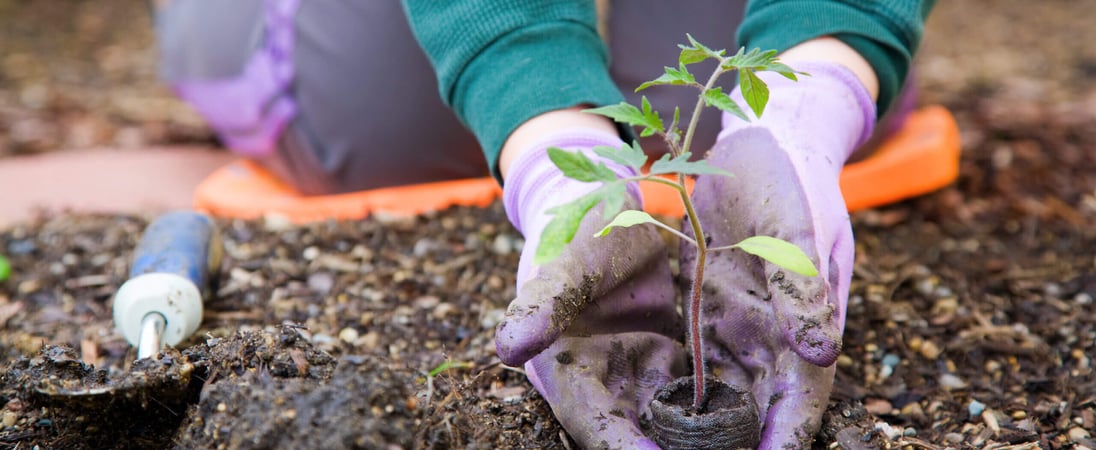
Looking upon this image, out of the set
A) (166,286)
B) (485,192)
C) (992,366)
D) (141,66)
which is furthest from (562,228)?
(141,66)

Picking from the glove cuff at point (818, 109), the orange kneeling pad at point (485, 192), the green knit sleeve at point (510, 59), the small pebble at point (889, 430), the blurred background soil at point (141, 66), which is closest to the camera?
the small pebble at point (889, 430)

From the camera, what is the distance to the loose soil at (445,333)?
0.89 meters

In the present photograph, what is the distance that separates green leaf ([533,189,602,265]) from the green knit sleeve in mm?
494

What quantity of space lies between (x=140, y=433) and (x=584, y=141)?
59cm

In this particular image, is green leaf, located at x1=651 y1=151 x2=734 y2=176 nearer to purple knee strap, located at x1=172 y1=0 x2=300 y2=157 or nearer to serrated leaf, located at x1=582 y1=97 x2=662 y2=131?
serrated leaf, located at x1=582 y1=97 x2=662 y2=131

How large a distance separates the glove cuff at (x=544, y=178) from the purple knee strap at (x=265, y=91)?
951mm

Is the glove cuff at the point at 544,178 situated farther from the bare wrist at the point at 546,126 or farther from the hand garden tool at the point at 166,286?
the hand garden tool at the point at 166,286

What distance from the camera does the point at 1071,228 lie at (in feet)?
5.70

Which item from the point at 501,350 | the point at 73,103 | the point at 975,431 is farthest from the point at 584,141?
the point at 73,103

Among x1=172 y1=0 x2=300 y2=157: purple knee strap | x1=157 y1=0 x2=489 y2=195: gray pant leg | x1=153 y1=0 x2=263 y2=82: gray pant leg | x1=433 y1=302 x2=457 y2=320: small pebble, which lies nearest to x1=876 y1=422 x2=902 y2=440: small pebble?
x1=433 y1=302 x2=457 y2=320: small pebble

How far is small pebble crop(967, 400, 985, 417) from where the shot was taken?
1111 mm

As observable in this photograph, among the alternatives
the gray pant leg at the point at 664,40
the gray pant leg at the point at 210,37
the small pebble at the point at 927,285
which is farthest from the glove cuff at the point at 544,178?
the gray pant leg at the point at 210,37

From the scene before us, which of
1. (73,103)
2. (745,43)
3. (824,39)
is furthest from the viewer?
(73,103)

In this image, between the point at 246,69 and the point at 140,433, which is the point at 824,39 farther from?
the point at 246,69
